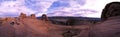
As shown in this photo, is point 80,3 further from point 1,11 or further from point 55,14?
point 1,11

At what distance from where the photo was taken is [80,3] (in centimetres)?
166

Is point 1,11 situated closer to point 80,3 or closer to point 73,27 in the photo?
point 80,3

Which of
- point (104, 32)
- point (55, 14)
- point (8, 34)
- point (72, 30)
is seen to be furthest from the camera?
point (55, 14)

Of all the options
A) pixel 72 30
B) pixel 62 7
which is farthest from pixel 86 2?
pixel 72 30

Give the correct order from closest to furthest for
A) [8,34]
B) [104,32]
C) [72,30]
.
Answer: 1. [104,32]
2. [8,34]
3. [72,30]

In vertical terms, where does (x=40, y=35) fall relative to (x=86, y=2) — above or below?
below

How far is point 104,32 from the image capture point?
735 mm

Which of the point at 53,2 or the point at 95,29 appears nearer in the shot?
the point at 95,29

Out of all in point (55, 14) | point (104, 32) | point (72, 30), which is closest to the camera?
point (104, 32)

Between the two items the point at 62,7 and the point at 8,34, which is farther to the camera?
the point at 62,7

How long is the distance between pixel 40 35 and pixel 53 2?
744 mm

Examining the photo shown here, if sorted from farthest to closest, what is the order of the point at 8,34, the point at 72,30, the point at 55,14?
the point at 55,14 < the point at 72,30 < the point at 8,34

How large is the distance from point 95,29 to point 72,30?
33 centimetres

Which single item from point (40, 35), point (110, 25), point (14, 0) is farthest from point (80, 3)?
point (110, 25)
